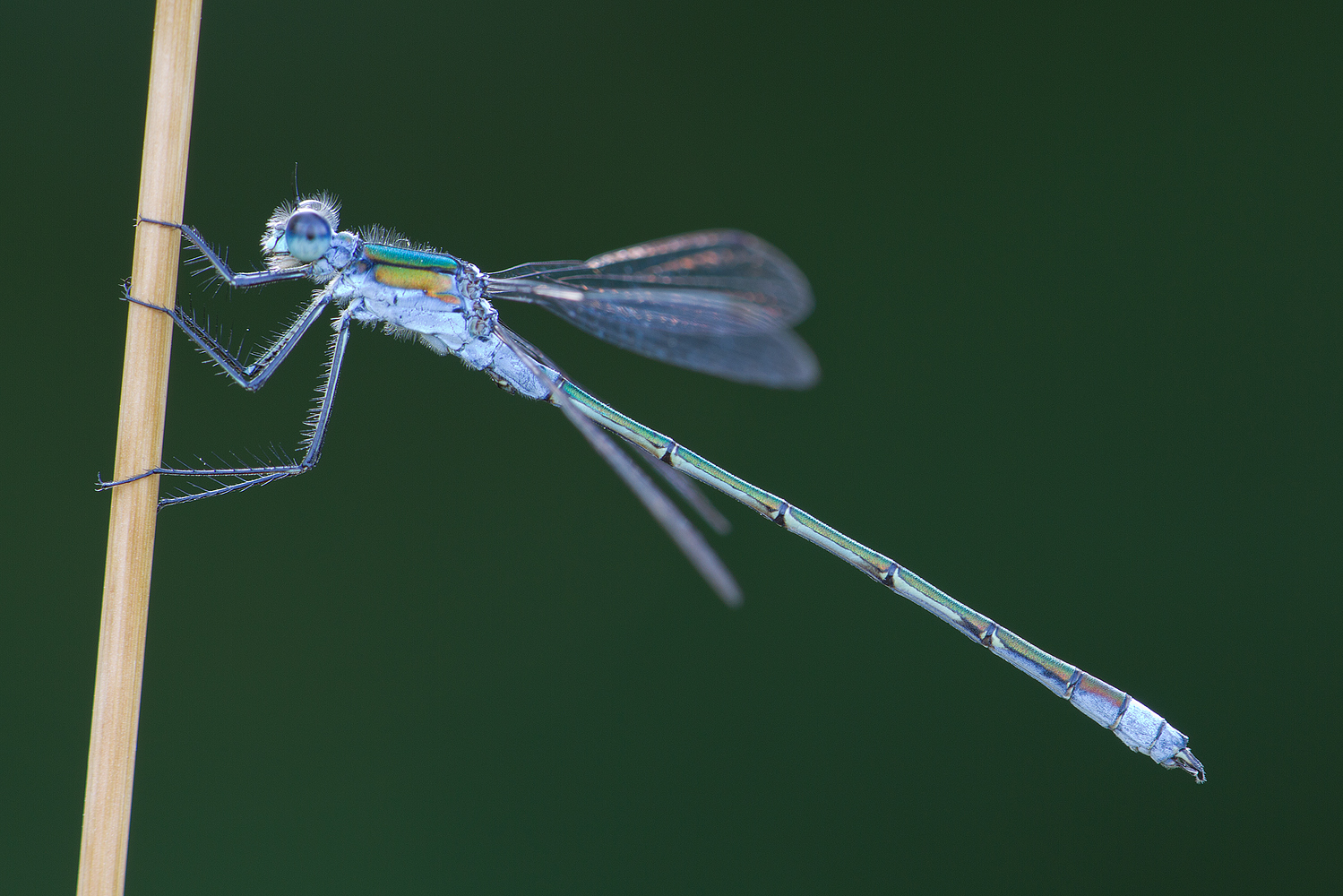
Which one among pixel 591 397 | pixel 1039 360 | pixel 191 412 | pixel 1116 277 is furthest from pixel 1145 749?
pixel 191 412

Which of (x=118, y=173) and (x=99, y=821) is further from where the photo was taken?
(x=118, y=173)

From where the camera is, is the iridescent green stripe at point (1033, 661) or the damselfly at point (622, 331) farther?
the iridescent green stripe at point (1033, 661)

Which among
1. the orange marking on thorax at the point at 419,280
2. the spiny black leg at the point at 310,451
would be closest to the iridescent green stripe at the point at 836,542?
the orange marking on thorax at the point at 419,280

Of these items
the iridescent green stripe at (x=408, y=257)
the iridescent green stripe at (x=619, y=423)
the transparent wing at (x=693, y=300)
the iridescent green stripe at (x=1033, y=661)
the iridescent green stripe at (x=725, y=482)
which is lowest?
the iridescent green stripe at (x=1033, y=661)

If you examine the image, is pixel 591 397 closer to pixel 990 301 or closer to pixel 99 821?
pixel 99 821

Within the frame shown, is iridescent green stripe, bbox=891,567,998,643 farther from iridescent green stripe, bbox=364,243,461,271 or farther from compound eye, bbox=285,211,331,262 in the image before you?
compound eye, bbox=285,211,331,262

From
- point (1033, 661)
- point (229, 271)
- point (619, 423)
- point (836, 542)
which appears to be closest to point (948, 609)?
point (1033, 661)

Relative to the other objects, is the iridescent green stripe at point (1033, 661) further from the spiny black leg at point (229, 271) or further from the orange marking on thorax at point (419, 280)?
the spiny black leg at point (229, 271)
